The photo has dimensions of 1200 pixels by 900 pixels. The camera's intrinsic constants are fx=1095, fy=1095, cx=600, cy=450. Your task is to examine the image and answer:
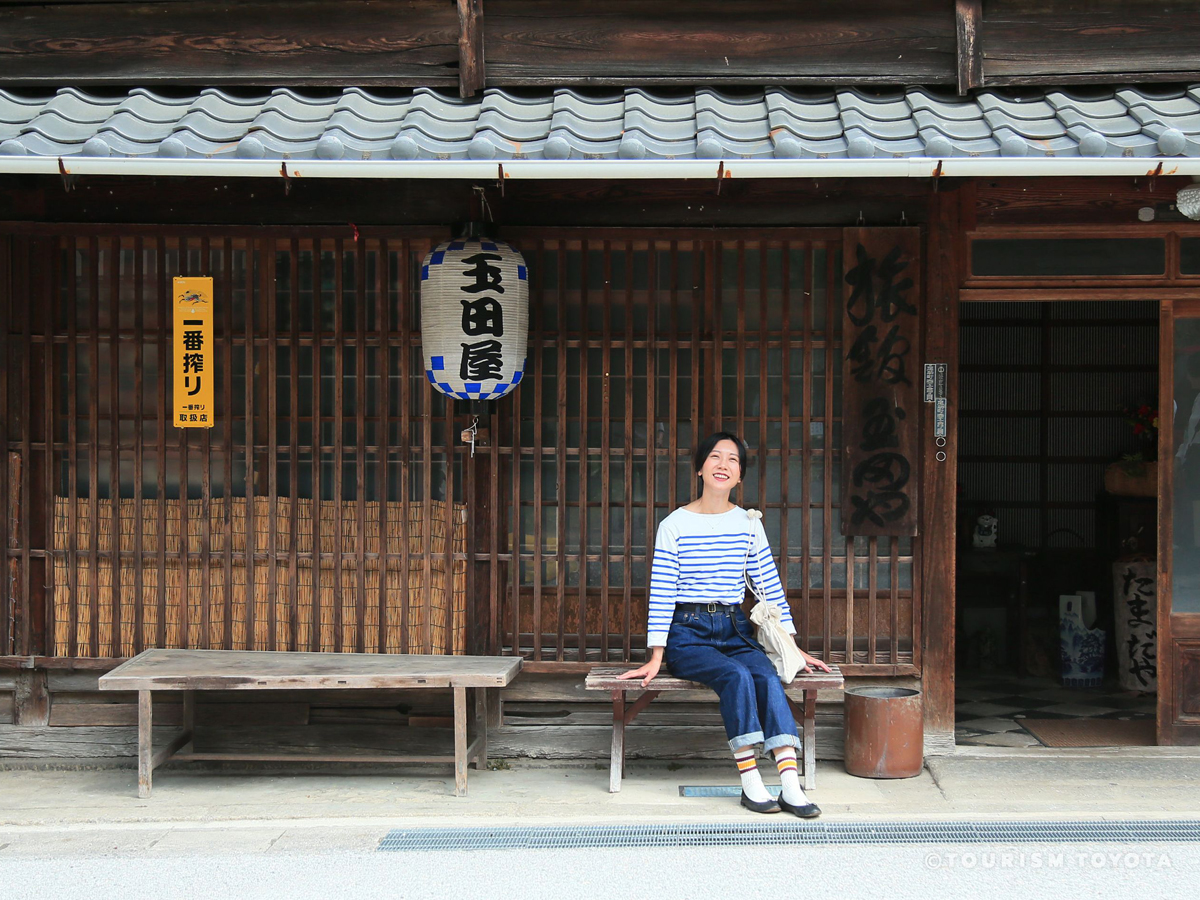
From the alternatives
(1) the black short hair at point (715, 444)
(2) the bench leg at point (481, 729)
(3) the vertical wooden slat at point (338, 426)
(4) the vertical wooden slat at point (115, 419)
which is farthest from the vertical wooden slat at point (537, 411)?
(4) the vertical wooden slat at point (115, 419)

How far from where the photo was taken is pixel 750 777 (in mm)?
6070

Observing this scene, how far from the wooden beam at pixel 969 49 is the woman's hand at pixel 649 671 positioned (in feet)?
12.5

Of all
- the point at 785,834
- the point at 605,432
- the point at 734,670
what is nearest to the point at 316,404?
the point at 605,432

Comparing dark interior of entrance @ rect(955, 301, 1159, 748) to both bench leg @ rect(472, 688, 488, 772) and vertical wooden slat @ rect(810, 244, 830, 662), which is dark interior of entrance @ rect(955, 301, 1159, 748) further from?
bench leg @ rect(472, 688, 488, 772)

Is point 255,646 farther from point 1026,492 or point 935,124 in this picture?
point 1026,492

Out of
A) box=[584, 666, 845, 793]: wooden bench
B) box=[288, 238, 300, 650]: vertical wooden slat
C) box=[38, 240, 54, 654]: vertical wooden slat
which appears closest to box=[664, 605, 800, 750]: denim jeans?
box=[584, 666, 845, 793]: wooden bench

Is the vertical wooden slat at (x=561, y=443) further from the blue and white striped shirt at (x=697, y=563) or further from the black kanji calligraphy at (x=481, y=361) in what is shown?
the blue and white striped shirt at (x=697, y=563)

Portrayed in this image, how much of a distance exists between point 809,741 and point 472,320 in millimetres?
3209

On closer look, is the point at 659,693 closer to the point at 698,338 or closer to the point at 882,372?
the point at 698,338

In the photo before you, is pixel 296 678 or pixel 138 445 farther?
pixel 138 445

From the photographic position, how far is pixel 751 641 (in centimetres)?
658

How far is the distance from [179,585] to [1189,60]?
7.09m

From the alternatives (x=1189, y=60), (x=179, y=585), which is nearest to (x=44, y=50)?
(x=179, y=585)

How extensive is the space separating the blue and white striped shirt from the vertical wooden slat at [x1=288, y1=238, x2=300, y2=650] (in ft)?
7.71
